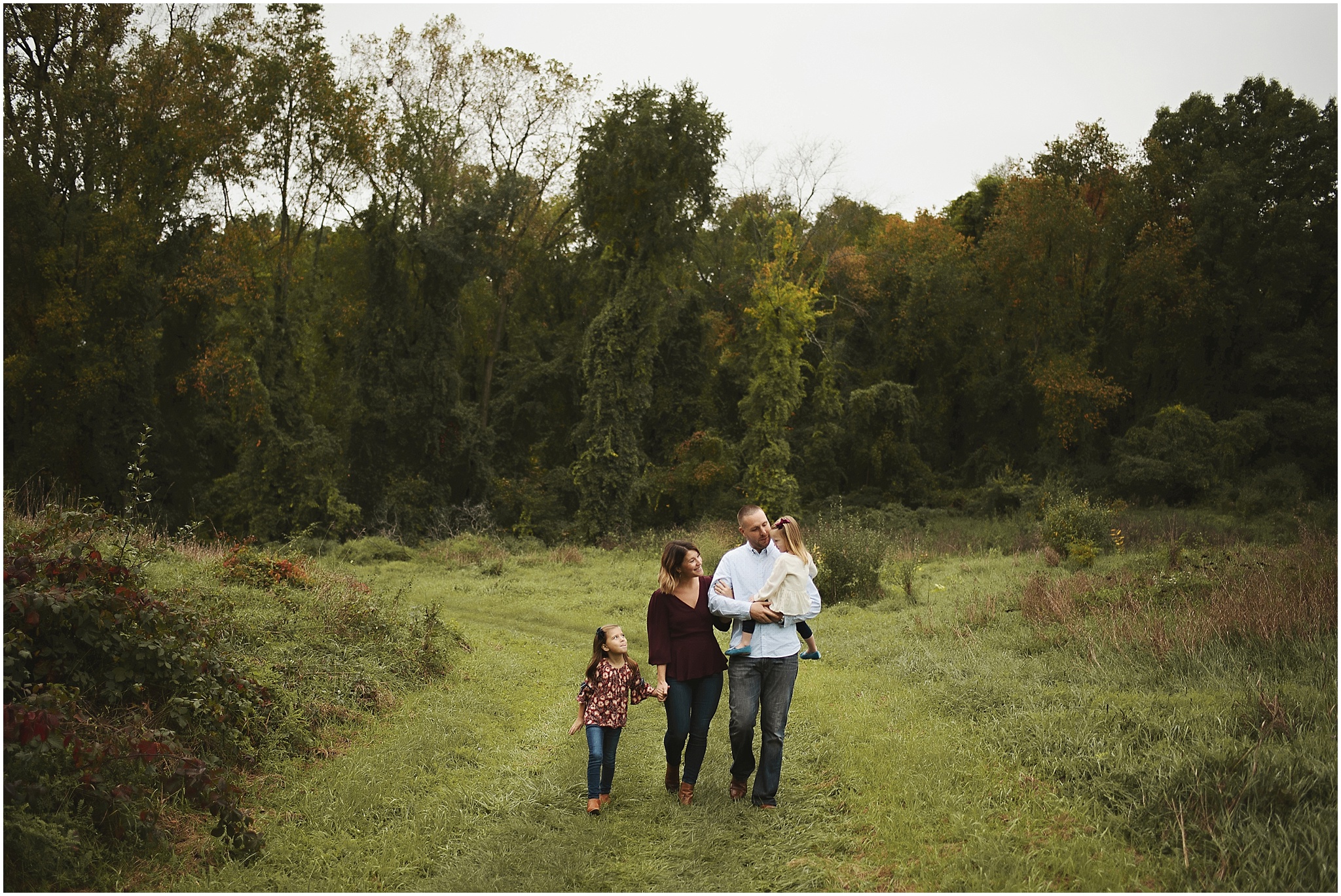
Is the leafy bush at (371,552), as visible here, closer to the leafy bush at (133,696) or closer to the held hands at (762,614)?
the leafy bush at (133,696)

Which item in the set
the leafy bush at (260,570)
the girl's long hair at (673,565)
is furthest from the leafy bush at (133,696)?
the girl's long hair at (673,565)

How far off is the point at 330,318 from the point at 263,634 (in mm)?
29428

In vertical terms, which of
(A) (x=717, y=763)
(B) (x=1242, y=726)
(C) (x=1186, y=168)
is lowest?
(A) (x=717, y=763)

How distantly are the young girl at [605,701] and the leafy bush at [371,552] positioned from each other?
1662 centimetres

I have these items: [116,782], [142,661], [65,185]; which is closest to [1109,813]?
[116,782]

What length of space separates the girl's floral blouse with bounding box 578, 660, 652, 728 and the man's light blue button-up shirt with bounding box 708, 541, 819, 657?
79 cm

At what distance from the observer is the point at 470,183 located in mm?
32438

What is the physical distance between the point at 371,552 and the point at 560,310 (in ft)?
60.2

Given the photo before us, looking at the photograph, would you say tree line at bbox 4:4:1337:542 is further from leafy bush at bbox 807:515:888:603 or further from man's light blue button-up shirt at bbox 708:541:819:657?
man's light blue button-up shirt at bbox 708:541:819:657

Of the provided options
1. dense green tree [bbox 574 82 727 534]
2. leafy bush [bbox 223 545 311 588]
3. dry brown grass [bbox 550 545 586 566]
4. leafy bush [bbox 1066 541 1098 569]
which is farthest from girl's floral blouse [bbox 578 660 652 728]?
dense green tree [bbox 574 82 727 534]

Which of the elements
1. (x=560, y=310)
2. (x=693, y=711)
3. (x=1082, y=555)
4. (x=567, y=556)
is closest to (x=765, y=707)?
(x=693, y=711)

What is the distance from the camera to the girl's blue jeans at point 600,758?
5809mm

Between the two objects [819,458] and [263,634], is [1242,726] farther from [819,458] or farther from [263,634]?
[819,458]

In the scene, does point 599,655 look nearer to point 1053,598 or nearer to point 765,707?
point 765,707
